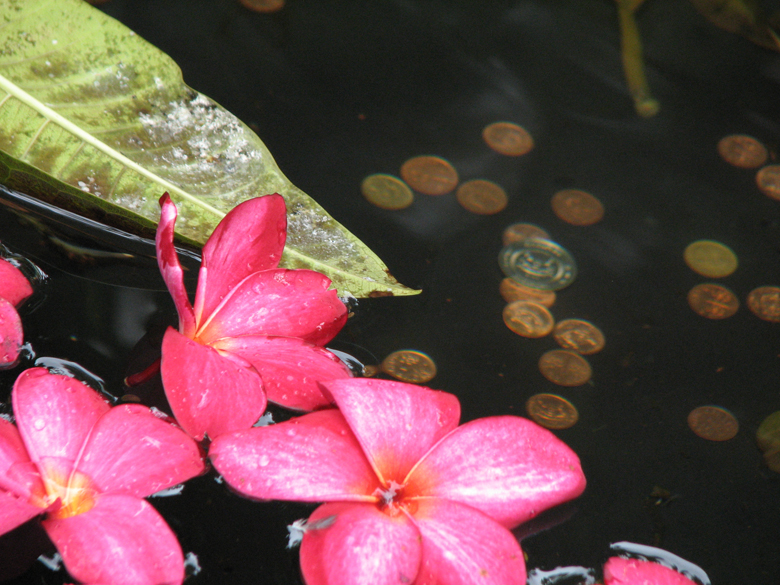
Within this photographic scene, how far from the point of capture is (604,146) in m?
1.08

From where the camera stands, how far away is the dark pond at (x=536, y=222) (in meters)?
0.67

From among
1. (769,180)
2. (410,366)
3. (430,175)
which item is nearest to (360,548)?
(410,366)

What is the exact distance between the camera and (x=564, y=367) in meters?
0.79

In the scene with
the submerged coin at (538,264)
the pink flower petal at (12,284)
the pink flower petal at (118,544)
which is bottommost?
the pink flower petal at (118,544)

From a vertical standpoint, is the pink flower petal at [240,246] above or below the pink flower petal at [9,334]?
above

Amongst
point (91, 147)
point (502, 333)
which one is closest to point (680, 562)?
point (502, 333)

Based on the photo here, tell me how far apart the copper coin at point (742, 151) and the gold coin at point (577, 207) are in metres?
0.26

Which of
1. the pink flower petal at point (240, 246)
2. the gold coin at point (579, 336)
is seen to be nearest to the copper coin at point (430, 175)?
the gold coin at point (579, 336)

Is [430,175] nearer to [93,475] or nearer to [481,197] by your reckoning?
[481,197]

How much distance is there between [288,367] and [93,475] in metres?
0.17

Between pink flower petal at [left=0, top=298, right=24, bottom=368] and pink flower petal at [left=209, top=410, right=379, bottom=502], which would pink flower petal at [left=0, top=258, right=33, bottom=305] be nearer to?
pink flower petal at [left=0, top=298, right=24, bottom=368]

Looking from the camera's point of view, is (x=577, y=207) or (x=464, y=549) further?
(x=577, y=207)

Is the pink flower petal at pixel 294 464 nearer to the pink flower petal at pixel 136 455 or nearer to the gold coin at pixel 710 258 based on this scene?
the pink flower petal at pixel 136 455

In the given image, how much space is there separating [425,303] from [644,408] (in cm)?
28
